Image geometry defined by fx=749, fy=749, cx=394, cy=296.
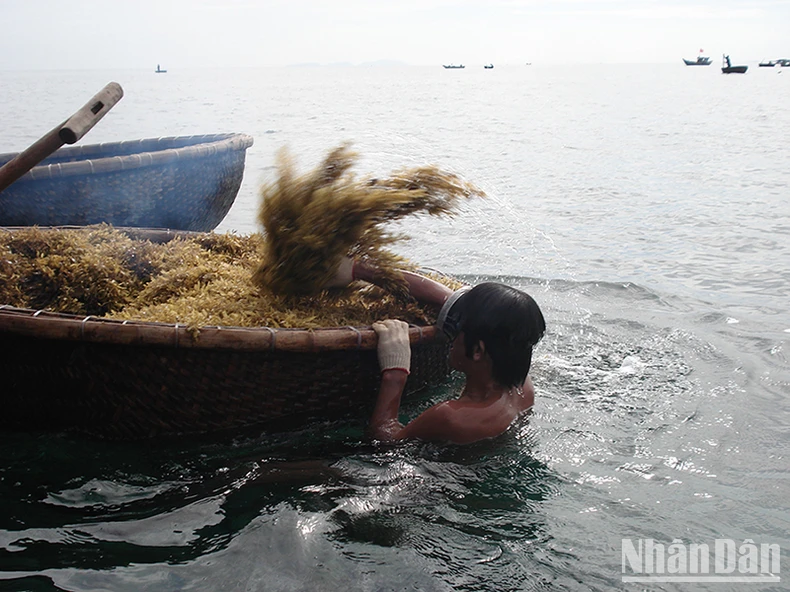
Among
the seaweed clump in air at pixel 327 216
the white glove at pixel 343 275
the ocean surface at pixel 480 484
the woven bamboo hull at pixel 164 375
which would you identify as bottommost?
the ocean surface at pixel 480 484

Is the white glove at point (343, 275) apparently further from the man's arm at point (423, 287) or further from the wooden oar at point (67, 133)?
the wooden oar at point (67, 133)

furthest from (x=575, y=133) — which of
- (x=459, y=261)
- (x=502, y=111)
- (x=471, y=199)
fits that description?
(x=471, y=199)

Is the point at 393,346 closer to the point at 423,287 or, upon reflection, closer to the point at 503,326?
the point at 503,326

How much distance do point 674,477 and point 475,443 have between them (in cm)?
86

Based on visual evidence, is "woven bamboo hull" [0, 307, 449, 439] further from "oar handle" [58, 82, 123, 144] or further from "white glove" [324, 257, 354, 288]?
"oar handle" [58, 82, 123, 144]

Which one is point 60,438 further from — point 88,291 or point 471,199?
point 471,199

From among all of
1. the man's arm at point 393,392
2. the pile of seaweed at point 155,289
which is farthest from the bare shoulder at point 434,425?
the pile of seaweed at point 155,289

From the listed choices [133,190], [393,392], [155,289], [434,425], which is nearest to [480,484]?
[434,425]

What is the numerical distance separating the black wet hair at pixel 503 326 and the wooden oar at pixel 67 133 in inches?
70.5

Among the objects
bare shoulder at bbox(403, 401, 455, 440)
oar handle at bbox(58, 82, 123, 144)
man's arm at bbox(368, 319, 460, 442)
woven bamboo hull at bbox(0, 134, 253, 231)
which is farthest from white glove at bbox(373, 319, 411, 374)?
woven bamboo hull at bbox(0, 134, 253, 231)

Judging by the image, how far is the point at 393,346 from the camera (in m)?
3.25

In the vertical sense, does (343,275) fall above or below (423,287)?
above

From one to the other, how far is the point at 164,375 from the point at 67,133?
109cm

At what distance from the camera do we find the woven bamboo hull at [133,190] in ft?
18.5
